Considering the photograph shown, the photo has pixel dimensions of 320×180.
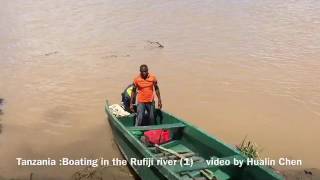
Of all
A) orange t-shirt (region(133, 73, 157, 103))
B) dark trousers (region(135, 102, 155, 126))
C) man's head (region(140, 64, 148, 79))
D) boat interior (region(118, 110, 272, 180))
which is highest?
man's head (region(140, 64, 148, 79))

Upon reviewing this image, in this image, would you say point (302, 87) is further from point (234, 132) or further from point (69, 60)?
point (69, 60)

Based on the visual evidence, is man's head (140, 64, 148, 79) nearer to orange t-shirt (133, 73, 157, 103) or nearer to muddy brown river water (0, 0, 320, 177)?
orange t-shirt (133, 73, 157, 103)

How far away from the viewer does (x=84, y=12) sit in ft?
73.2

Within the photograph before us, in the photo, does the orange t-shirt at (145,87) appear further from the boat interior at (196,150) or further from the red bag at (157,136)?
A: the red bag at (157,136)

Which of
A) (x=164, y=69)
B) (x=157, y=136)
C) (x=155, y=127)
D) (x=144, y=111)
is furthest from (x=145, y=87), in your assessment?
(x=164, y=69)

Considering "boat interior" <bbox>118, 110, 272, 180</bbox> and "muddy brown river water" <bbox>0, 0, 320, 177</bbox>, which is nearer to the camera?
"boat interior" <bbox>118, 110, 272, 180</bbox>

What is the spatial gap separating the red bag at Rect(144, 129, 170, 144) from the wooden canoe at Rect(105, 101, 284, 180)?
101 millimetres

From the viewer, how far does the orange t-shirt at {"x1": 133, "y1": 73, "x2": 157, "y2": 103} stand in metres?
9.08

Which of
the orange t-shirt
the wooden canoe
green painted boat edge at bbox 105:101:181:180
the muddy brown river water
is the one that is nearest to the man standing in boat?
the orange t-shirt

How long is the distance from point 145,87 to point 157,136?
1055 millimetres

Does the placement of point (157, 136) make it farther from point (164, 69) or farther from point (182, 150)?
point (164, 69)

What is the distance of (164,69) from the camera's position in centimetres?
1507

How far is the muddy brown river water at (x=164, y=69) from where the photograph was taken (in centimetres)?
1068

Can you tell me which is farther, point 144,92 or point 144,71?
point 144,92
